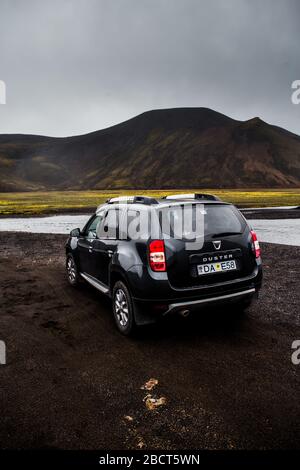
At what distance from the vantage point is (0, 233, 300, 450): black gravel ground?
2.95 metres

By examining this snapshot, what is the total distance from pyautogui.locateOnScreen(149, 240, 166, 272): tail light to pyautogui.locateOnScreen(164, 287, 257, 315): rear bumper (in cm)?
49

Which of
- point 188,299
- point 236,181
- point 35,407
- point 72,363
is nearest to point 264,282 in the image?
point 188,299

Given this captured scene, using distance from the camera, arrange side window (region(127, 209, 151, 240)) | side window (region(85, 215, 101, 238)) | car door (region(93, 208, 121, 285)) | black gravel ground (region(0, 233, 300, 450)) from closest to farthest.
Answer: black gravel ground (region(0, 233, 300, 450)) → side window (region(127, 209, 151, 240)) → car door (region(93, 208, 121, 285)) → side window (region(85, 215, 101, 238))

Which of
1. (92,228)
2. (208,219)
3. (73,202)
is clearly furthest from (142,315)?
(73,202)

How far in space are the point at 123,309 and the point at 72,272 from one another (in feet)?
9.11

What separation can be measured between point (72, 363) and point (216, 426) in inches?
76.6

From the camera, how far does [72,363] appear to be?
13.9ft

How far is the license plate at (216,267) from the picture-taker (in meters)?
4.50

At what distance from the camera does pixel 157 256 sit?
14.3 feet

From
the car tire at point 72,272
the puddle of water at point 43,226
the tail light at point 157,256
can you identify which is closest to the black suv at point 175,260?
the tail light at point 157,256

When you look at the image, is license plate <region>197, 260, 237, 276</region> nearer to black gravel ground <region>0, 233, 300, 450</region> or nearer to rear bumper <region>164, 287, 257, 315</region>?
rear bumper <region>164, 287, 257, 315</region>

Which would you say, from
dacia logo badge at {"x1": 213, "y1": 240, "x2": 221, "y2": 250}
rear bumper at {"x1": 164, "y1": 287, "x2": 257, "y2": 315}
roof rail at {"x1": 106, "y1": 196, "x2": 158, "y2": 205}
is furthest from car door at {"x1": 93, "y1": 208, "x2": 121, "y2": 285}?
dacia logo badge at {"x1": 213, "y1": 240, "x2": 221, "y2": 250}

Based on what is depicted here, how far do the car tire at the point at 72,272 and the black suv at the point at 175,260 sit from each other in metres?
1.85
